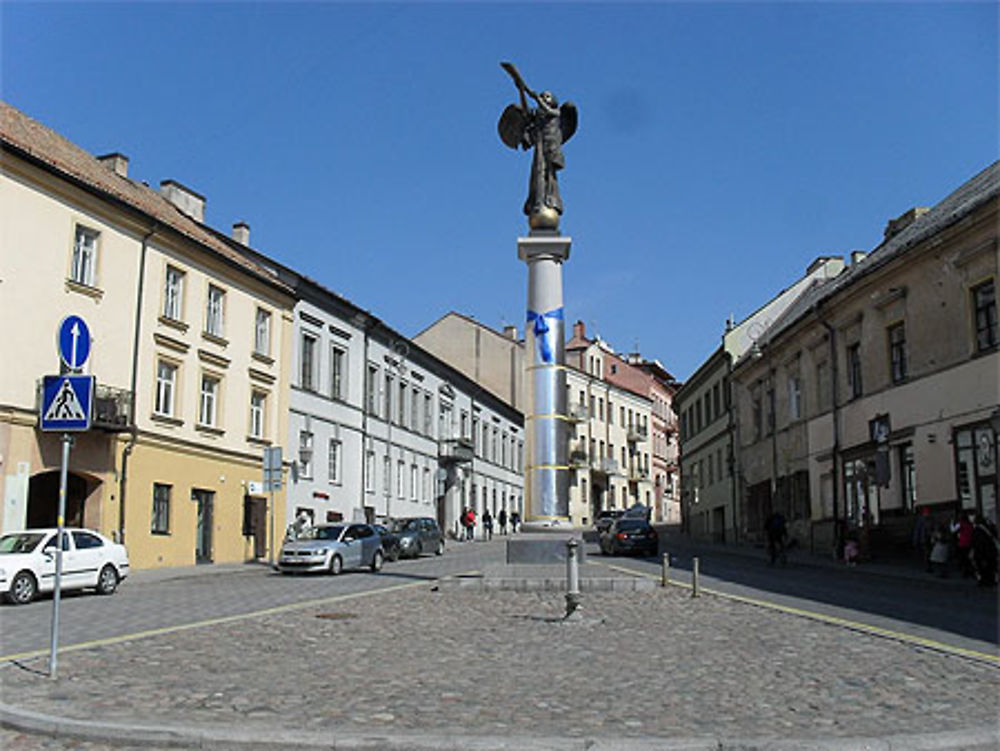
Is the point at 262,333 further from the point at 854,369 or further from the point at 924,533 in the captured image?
the point at 924,533

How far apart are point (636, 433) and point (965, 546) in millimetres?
65197

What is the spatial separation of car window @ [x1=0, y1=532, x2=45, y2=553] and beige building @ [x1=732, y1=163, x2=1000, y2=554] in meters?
19.7

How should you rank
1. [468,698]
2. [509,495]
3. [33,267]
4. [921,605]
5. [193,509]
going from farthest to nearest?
1. [509,495]
2. [193,509]
3. [33,267]
4. [921,605]
5. [468,698]

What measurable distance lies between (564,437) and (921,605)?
782 cm

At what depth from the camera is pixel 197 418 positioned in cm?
3102

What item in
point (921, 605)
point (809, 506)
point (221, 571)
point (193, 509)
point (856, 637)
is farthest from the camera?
point (809, 506)

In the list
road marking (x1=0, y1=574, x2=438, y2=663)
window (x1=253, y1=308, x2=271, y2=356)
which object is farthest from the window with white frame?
road marking (x1=0, y1=574, x2=438, y2=663)

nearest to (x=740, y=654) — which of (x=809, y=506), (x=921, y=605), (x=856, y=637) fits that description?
(x=856, y=637)

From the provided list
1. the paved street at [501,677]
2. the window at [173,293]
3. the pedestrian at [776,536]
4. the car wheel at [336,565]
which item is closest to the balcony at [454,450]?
the window at [173,293]

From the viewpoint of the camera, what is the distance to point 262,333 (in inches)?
1391

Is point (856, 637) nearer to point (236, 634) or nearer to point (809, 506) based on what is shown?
point (236, 634)

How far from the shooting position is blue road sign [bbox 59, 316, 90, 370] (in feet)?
31.0

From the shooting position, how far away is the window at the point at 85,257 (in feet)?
85.9

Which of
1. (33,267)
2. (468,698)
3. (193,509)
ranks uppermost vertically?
(33,267)
